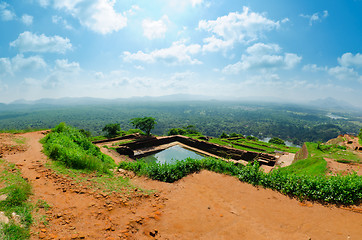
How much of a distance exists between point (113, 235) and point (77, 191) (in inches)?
92.3

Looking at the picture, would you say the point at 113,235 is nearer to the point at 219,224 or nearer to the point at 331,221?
the point at 219,224

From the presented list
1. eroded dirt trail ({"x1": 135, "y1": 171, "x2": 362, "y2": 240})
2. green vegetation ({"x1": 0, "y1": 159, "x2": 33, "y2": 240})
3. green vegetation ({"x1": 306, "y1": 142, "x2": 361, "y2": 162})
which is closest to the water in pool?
green vegetation ({"x1": 306, "y1": 142, "x2": 361, "y2": 162})

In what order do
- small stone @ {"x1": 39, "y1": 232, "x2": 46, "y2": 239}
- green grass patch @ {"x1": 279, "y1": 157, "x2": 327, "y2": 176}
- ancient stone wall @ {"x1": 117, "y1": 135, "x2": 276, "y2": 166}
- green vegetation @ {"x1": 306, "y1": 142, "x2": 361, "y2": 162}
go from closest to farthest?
small stone @ {"x1": 39, "y1": 232, "x2": 46, "y2": 239}, green grass patch @ {"x1": 279, "y1": 157, "x2": 327, "y2": 176}, green vegetation @ {"x1": 306, "y1": 142, "x2": 361, "y2": 162}, ancient stone wall @ {"x1": 117, "y1": 135, "x2": 276, "y2": 166}

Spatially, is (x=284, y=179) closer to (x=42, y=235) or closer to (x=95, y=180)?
(x=95, y=180)

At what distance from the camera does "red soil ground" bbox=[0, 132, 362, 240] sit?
12.2ft

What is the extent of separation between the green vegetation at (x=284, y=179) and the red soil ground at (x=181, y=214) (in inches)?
15.6

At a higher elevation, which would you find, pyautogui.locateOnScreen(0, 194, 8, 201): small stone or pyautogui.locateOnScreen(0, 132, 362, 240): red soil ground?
pyautogui.locateOnScreen(0, 194, 8, 201): small stone

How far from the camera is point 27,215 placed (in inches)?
133

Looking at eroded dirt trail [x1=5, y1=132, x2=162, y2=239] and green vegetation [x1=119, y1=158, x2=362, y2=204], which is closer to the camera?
eroded dirt trail [x1=5, y1=132, x2=162, y2=239]

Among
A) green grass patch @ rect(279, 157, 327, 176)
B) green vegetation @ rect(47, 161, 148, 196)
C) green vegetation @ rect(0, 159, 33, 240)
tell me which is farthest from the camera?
green grass patch @ rect(279, 157, 327, 176)

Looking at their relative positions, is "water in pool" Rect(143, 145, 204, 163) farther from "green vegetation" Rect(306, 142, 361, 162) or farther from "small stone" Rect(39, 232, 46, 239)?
"small stone" Rect(39, 232, 46, 239)

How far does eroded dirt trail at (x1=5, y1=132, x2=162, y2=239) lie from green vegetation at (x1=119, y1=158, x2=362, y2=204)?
6.57 ft

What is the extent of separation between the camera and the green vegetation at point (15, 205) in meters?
2.93

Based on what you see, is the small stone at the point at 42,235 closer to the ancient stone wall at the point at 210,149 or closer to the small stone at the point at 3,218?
the small stone at the point at 3,218
